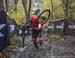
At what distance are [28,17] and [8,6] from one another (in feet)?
6.93

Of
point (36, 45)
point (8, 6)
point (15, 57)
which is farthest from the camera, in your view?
point (8, 6)

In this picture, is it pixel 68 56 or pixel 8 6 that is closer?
pixel 68 56

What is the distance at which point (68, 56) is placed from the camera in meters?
10.3

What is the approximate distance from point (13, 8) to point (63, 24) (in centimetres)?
556

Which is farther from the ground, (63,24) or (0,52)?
(0,52)

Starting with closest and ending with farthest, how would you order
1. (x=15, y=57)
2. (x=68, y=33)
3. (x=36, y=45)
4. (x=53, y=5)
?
(x=15, y=57) → (x=36, y=45) → (x=68, y=33) → (x=53, y=5)

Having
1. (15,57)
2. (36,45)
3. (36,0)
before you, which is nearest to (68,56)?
(15,57)

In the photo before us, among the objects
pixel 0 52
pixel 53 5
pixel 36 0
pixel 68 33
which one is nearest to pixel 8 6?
pixel 53 5

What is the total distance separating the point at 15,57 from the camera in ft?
33.5

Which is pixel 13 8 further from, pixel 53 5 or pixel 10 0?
pixel 53 5

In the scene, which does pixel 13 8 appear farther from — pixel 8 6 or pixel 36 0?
Result: pixel 36 0

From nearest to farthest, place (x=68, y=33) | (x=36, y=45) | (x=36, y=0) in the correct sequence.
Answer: (x=36, y=45) < (x=68, y=33) < (x=36, y=0)

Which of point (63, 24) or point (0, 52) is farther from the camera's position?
point (63, 24)

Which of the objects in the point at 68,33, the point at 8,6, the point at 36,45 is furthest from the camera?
the point at 8,6
